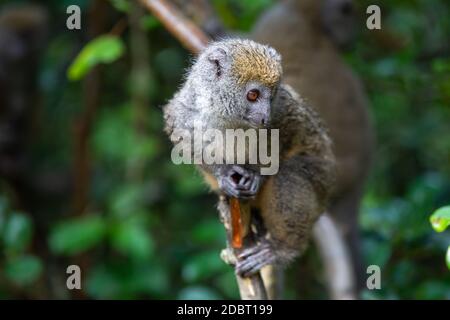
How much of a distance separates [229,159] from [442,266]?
2142mm

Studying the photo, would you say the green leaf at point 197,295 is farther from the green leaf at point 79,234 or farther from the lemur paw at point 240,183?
the lemur paw at point 240,183

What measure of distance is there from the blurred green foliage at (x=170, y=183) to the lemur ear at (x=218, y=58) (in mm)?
1367

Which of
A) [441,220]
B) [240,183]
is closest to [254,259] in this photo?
[240,183]

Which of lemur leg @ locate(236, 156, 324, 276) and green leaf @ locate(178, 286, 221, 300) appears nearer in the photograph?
lemur leg @ locate(236, 156, 324, 276)

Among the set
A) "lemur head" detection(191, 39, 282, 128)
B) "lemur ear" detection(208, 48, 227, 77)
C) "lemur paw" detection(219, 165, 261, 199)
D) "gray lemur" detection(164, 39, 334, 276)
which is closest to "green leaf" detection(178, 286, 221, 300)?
"gray lemur" detection(164, 39, 334, 276)

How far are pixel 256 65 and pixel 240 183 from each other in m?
0.57

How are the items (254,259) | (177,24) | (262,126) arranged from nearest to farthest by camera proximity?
(262,126), (254,259), (177,24)

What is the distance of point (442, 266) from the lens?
541cm

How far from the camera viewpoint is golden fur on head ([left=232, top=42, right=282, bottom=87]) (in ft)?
12.2

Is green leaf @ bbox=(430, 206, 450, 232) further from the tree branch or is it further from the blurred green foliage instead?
the tree branch

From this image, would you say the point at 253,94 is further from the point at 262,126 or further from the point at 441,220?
the point at 441,220

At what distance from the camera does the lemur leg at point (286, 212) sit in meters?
4.24

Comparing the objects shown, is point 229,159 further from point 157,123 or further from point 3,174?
point 3,174

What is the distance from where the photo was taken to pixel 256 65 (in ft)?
12.2
